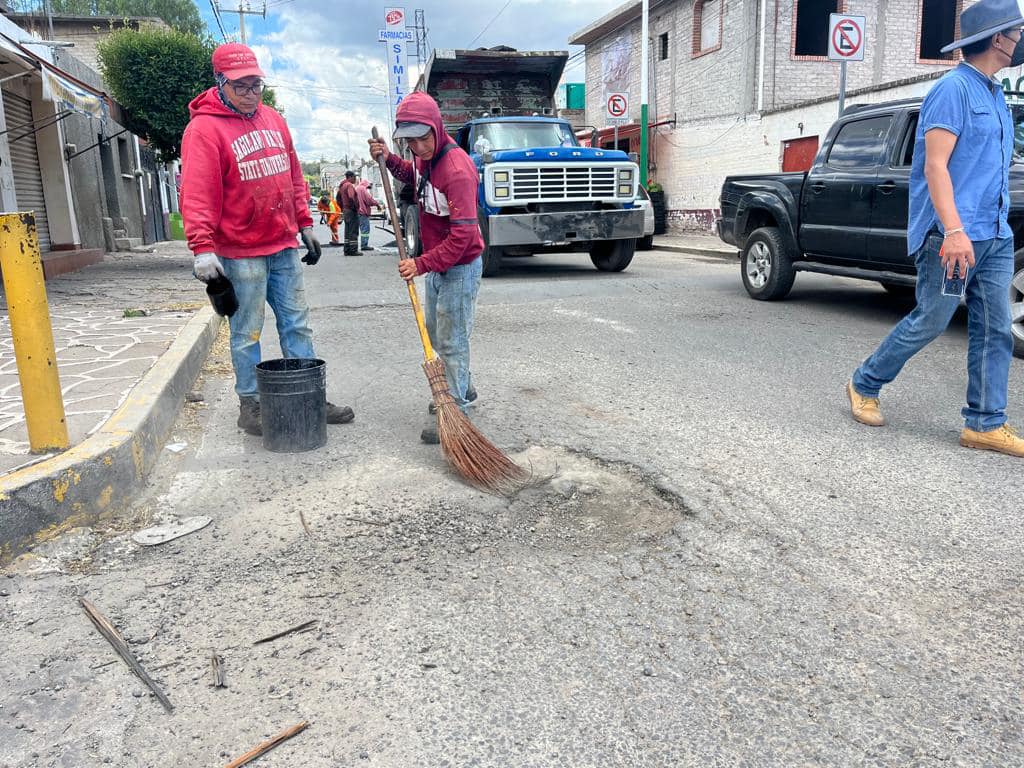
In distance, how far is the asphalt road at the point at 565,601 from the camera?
2.00 m

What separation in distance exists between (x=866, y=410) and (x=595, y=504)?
1949 mm

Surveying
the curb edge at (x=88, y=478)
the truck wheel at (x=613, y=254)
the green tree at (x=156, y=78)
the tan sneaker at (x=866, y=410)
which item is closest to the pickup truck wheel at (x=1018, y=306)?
the tan sneaker at (x=866, y=410)

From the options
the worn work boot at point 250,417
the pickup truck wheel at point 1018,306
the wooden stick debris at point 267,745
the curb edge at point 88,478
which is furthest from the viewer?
the pickup truck wheel at point 1018,306

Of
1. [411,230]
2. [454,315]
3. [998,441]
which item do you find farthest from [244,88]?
[411,230]

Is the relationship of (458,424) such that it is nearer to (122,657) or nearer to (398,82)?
(122,657)

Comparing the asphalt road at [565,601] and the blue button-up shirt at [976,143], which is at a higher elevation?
the blue button-up shirt at [976,143]

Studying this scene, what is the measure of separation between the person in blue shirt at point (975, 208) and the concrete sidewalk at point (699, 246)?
33.2ft

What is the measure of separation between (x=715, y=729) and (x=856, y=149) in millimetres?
6769

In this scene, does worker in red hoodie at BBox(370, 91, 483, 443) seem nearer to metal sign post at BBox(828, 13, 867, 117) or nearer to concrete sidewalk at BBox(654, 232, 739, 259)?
metal sign post at BBox(828, 13, 867, 117)

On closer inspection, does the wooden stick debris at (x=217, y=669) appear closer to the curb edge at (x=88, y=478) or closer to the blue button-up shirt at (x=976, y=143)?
the curb edge at (x=88, y=478)

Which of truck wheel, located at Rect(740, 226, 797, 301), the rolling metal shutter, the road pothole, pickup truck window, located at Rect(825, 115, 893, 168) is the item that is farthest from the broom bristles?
the rolling metal shutter

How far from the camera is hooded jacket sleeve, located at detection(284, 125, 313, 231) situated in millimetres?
4434

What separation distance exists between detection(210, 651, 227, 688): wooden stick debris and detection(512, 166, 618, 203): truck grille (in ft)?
29.7

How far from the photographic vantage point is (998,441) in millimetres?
3934
